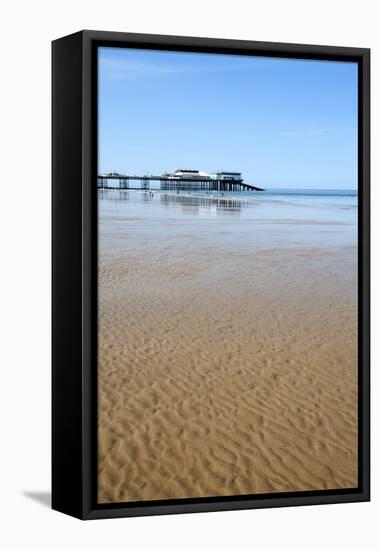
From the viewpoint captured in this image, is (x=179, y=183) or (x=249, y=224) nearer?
(x=179, y=183)

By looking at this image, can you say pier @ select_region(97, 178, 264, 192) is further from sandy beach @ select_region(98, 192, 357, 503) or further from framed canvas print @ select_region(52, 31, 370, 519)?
sandy beach @ select_region(98, 192, 357, 503)

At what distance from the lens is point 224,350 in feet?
35.3

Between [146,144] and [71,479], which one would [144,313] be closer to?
[146,144]

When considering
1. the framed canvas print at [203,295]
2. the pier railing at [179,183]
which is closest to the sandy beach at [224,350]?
the framed canvas print at [203,295]

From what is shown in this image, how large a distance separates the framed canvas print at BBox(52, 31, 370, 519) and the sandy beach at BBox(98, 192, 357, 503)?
0.08 ft

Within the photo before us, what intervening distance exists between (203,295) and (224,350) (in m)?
2.64

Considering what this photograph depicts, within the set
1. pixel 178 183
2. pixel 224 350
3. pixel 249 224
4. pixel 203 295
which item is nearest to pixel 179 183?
pixel 178 183

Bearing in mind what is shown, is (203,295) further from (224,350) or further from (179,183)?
(179,183)

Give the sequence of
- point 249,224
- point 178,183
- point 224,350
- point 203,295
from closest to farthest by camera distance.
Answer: point 178,183 < point 224,350 < point 203,295 < point 249,224

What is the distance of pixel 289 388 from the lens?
9109mm

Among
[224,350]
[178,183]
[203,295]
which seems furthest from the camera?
[203,295]

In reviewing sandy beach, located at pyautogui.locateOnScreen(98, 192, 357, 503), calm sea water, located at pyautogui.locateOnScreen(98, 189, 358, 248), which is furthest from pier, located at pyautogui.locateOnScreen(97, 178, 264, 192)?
calm sea water, located at pyautogui.locateOnScreen(98, 189, 358, 248)

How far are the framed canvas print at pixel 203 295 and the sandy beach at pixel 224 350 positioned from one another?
0.08ft

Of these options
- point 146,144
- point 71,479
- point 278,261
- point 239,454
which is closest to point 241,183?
point 146,144
